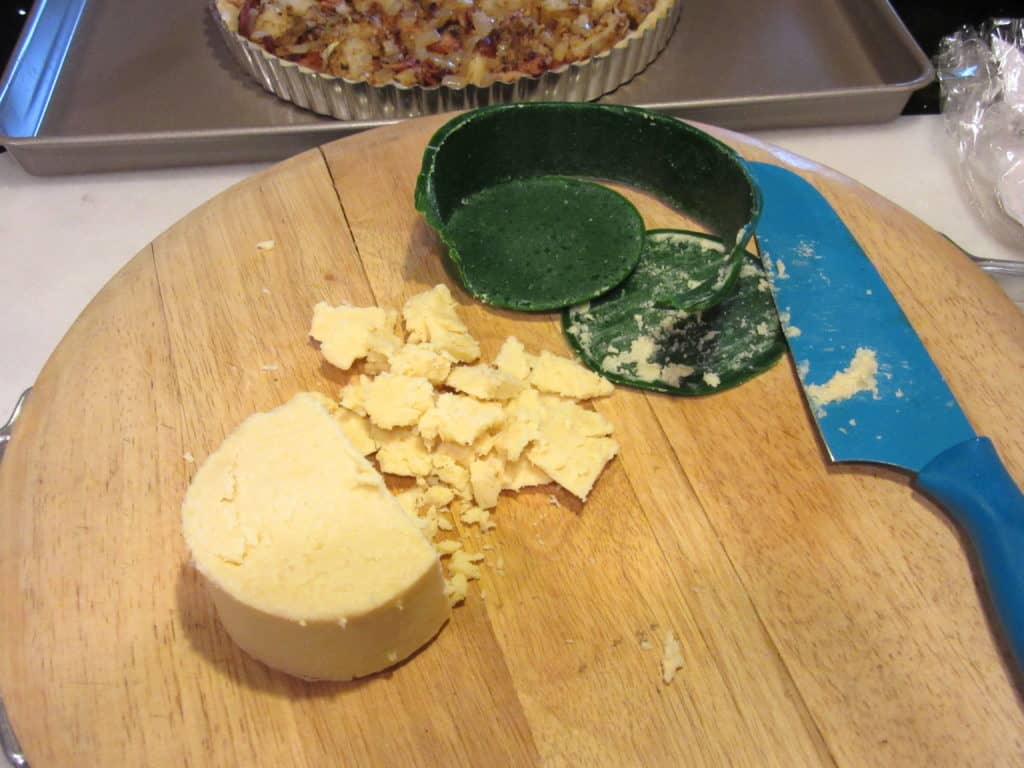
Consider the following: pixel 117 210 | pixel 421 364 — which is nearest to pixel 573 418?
pixel 421 364

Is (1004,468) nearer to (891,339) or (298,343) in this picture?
(891,339)

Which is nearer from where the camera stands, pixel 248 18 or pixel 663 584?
pixel 663 584

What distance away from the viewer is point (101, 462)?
3.96ft

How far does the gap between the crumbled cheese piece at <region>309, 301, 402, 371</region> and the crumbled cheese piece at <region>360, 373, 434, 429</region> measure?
79 mm

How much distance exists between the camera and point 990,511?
1.10 m

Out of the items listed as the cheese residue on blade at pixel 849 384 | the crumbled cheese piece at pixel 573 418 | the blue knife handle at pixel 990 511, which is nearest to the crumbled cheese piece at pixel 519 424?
the crumbled cheese piece at pixel 573 418

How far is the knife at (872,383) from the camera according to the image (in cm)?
110

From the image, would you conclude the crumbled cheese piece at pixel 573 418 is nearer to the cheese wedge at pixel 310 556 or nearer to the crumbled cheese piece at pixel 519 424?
the crumbled cheese piece at pixel 519 424

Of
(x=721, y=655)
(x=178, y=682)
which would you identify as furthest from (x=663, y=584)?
(x=178, y=682)

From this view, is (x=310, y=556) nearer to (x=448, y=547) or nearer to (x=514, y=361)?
(x=448, y=547)

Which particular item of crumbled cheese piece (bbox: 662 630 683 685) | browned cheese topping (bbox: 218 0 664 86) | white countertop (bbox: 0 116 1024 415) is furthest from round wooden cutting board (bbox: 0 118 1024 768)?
browned cheese topping (bbox: 218 0 664 86)

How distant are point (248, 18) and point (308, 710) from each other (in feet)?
5.77

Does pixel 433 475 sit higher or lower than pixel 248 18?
lower

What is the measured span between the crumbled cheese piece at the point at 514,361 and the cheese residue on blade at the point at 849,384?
48 centimetres
